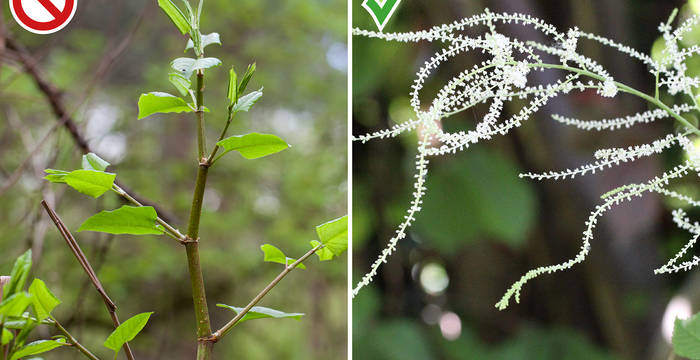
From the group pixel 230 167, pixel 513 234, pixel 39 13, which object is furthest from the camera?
pixel 230 167

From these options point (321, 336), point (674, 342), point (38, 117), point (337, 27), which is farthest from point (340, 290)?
point (674, 342)

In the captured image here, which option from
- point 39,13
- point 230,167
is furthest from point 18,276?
point 230,167

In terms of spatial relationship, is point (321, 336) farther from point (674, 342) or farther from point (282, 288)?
point (674, 342)

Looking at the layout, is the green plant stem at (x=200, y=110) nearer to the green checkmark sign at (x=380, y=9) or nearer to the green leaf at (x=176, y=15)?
the green leaf at (x=176, y=15)

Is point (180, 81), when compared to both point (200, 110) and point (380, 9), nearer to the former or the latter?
point (200, 110)

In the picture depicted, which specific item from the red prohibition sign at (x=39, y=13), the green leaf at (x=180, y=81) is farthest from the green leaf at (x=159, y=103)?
the red prohibition sign at (x=39, y=13)
